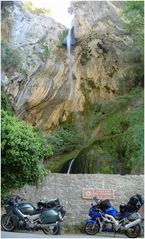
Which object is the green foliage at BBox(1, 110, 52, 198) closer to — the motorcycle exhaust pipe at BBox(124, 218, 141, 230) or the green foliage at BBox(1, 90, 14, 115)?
the motorcycle exhaust pipe at BBox(124, 218, 141, 230)

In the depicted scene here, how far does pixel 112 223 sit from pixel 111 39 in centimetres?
976

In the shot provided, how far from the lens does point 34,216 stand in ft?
27.7

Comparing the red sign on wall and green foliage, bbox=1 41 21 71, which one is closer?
the red sign on wall

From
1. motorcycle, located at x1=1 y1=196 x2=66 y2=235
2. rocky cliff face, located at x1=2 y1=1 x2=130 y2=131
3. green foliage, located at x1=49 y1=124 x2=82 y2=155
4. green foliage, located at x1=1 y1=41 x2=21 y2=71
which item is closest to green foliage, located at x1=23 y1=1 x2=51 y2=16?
rocky cliff face, located at x1=2 y1=1 x2=130 y2=131

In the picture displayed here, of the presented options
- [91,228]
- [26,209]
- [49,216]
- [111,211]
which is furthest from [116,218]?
[26,209]

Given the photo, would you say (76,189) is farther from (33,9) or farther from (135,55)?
(33,9)

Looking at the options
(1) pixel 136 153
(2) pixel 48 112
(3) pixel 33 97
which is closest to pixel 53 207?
(1) pixel 136 153

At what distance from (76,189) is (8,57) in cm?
662

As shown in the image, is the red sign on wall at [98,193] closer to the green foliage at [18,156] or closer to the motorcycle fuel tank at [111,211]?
the motorcycle fuel tank at [111,211]

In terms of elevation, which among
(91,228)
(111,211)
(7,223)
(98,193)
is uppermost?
(98,193)

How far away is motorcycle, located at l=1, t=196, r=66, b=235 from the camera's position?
8.31 meters

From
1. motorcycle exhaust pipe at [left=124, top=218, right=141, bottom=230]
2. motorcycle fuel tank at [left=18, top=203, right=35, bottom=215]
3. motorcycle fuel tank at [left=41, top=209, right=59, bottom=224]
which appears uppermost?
motorcycle fuel tank at [left=18, top=203, right=35, bottom=215]

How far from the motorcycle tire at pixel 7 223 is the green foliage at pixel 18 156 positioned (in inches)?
31.5

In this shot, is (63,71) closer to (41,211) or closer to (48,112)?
(48,112)
